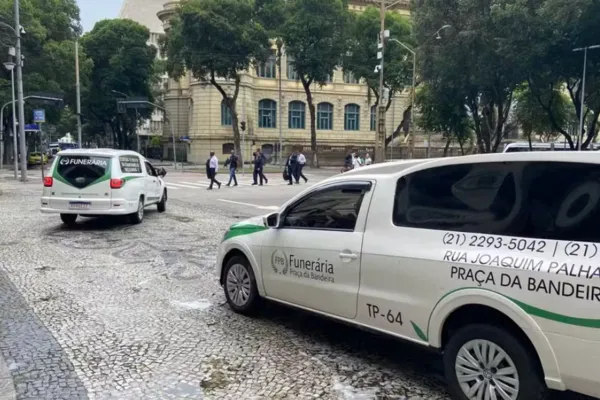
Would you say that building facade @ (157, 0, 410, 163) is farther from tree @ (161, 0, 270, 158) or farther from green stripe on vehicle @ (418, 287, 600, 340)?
green stripe on vehicle @ (418, 287, 600, 340)

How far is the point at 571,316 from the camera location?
314 centimetres

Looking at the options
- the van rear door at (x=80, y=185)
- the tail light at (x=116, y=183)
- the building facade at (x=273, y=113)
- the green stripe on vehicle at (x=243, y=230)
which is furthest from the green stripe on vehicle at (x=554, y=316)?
the building facade at (x=273, y=113)

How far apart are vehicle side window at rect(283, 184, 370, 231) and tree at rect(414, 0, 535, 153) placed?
22.8 metres

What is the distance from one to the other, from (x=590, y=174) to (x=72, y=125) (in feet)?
288

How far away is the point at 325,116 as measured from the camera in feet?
206

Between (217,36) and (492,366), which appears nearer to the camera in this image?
(492,366)

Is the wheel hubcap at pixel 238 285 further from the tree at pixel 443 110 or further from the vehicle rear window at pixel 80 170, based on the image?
the tree at pixel 443 110

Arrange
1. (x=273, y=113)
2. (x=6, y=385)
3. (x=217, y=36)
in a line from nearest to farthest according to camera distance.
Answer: (x=6, y=385), (x=217, y=36), (x=273, y=113)

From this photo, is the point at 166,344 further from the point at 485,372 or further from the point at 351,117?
the point at 351,117

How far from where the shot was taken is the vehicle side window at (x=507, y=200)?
3264 mm

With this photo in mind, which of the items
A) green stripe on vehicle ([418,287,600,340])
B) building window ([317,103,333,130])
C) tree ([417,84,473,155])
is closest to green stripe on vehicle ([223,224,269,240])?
green stripe on vehicle ([418,287,600,340])

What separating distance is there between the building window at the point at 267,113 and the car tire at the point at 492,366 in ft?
188

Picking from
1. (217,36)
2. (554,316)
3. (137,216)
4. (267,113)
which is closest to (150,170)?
(137,216)

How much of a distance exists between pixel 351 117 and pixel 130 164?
53.0 metres
